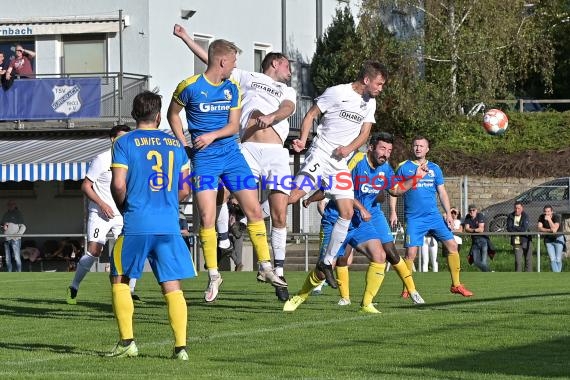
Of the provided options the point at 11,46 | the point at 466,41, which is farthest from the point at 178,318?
the point at 466,41

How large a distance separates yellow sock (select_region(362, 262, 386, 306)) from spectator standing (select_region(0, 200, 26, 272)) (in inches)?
827

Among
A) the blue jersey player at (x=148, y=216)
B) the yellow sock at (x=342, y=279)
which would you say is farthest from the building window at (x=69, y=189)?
the blue jersey player at (x=148, y=216)

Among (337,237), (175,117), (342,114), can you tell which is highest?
(342,114)

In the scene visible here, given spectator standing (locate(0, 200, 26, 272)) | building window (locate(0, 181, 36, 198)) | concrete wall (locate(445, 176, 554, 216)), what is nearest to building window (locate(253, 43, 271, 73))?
concrete wall (locate(445, 176, 554, 216))

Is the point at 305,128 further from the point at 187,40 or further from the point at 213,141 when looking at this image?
the point at 213,141

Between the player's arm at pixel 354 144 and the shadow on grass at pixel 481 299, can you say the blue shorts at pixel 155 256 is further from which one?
the shadow on grass at pixel 481 299

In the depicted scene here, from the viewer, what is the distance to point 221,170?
13586mm

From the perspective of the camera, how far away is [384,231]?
15.5 m

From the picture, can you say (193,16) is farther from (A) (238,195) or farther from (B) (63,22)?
(A) (238,195)

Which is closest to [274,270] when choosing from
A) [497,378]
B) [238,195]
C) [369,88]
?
[238,195]

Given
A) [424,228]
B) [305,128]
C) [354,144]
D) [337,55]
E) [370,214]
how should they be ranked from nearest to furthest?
[305,128] < [354,144] < [370,214] < [424,228] < [337,55]

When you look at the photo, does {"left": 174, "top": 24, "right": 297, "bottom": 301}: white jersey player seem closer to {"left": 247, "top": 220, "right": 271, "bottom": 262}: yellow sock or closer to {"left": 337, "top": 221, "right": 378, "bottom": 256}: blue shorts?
{"left": 247, "top": 220, "right": 271, "bottom": 262}: yellow sock

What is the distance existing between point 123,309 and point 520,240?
77.7 feet

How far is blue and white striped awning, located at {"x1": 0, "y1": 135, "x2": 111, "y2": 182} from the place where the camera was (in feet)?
118
